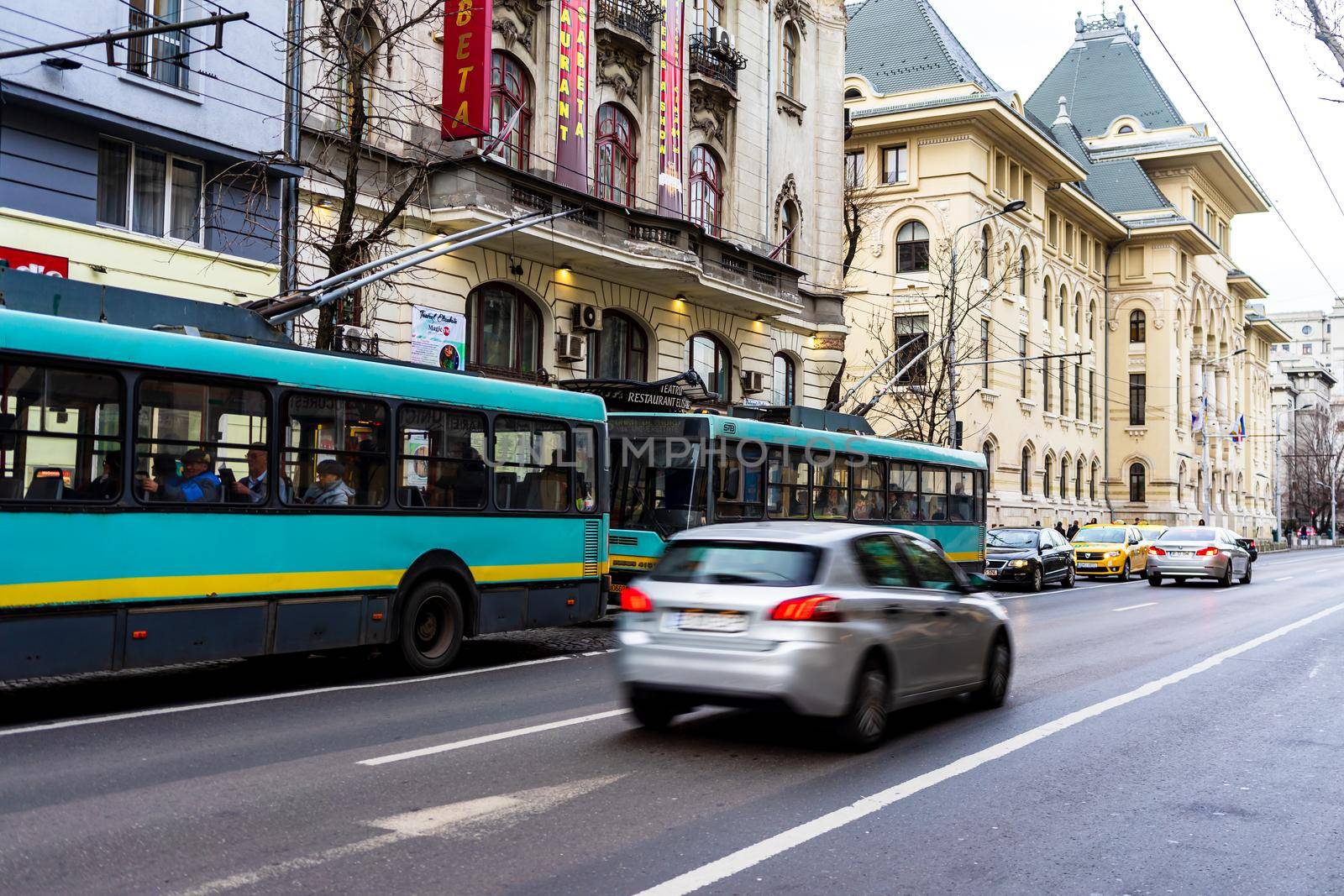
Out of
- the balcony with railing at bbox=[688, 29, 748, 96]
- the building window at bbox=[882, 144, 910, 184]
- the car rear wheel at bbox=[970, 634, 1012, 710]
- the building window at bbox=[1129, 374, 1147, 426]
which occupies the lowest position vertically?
the car rear wheel at bbox=[970, 634, 1012, 710]

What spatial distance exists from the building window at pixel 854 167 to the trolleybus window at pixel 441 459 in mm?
42857

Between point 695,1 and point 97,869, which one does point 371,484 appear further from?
point 695,1

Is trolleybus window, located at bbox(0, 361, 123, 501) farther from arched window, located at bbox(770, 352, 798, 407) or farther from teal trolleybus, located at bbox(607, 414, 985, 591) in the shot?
arched window, located at bbox(770, 352, 798, 407)

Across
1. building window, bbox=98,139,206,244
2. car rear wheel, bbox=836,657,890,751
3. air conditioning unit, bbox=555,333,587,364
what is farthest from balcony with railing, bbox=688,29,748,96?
car rear wheel, bbox=836,657,890,751

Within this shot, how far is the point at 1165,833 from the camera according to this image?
680cm

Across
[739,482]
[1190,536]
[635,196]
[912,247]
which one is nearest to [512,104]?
[635,196]

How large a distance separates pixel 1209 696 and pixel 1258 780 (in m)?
3.94

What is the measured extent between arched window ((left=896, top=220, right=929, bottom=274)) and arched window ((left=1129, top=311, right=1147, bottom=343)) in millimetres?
26806

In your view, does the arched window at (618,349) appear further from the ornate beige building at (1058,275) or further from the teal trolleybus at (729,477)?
the ornate beige building at (1058,275)

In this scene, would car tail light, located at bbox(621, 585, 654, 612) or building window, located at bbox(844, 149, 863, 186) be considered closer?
car tail light, located at bbox(621, 585, 654, 612)

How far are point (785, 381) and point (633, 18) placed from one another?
11847mm

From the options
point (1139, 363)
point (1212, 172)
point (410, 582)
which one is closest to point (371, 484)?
point (410, 582)

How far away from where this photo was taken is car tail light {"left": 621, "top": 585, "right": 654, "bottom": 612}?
902 cm

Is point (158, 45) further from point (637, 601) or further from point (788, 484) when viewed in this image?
point (637, 601)
